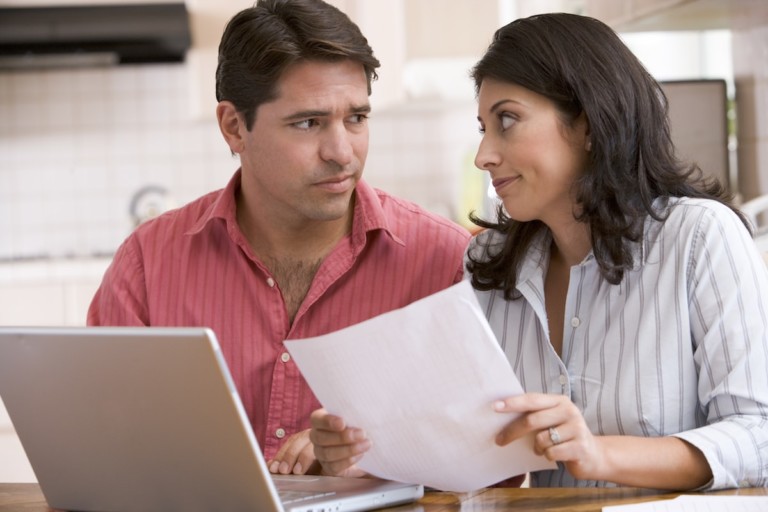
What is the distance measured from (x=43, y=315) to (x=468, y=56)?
1.85 metres

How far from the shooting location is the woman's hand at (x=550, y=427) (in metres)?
1.17

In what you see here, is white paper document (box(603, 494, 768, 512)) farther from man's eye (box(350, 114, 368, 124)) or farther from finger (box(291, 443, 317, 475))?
man's eye (box(350, 114, 368, 124))

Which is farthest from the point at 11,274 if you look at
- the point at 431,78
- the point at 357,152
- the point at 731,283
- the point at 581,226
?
the point at 731,283

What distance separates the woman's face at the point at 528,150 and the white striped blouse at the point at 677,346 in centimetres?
11

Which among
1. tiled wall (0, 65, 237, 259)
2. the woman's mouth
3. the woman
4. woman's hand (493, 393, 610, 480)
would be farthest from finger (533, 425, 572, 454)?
tiled wall (0, 65, 237, 259)

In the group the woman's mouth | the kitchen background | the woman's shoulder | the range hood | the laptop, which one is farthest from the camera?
the kitchen background

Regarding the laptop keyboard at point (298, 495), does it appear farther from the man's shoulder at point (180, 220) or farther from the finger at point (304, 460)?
the man's shoulder at point (180, 220)

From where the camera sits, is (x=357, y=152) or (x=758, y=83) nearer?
(x=357, y=152)

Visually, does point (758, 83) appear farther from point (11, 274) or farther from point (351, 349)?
point (11, 274)

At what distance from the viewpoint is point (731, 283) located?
144cm

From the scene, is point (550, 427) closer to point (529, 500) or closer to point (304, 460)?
point (529, 500)

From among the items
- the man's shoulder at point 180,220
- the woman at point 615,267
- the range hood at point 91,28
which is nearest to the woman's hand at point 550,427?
the woman at point 615,267

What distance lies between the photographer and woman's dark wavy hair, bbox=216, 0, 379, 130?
189cm

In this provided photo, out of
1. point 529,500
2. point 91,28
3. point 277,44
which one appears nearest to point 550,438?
point 529,500
